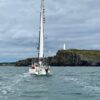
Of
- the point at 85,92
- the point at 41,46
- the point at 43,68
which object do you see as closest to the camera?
the point at 85,92

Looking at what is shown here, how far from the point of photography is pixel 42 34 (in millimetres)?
119625

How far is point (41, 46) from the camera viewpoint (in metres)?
119

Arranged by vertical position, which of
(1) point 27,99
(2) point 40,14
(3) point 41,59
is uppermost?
(2) point 40,14

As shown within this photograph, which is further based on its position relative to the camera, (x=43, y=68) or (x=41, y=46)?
(x=41, y=46)

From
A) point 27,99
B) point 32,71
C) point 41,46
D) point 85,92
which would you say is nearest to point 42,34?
point 41,46

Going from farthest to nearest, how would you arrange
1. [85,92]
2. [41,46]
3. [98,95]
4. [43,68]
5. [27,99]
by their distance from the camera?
1. [41,46]
2. [43,68]
3. [85,92]
4. [98,95]
5. [27,99]

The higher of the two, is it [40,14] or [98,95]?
[40,14]

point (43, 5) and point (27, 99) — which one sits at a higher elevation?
point (43, 5)

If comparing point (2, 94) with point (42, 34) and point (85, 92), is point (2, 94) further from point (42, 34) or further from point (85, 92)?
point (42, 34)

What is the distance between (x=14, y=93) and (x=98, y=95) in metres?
10.2

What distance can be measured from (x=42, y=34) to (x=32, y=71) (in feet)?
35.6

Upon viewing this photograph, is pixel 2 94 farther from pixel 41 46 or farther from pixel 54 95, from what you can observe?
pixel 41 46

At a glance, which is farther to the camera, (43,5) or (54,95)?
(43,5)

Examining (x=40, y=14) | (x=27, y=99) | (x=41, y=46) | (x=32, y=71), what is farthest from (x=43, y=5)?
(x=27, y=99)
